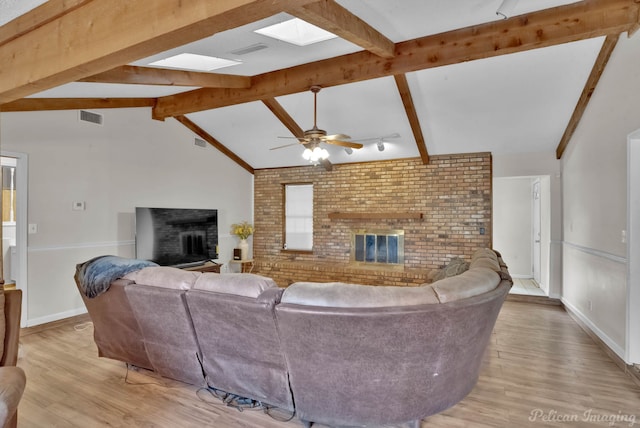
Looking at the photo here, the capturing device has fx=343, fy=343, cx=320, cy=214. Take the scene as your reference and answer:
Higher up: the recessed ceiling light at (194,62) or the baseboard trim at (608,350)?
the recessed ceiling light at (194,62)

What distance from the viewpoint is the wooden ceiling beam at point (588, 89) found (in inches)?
133

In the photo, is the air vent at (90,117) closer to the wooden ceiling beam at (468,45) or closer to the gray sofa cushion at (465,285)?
the wooden ceiling beam at (468,45)

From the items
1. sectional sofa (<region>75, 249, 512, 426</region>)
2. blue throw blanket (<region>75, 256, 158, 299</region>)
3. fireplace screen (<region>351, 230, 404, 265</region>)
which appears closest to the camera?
sectional sofa (<region>75, 249, 512, 426</region>)

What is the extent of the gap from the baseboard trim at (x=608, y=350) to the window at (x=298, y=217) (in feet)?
14.9

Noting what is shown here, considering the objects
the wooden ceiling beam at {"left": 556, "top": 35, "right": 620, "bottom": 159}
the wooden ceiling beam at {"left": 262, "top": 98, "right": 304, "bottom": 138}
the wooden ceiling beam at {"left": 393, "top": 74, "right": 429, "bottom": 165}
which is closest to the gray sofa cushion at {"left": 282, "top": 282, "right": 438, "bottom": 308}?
the wooden ceiling beam at {"left": 393, "top": 74, "right": 429, "bottom": 165}

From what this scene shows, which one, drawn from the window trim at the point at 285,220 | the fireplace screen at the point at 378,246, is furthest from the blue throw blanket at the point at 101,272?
the window trim at the point at 285,220

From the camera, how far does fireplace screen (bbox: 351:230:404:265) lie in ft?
20.7

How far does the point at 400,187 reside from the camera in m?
6.28


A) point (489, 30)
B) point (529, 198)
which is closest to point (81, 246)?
point (489, 30)

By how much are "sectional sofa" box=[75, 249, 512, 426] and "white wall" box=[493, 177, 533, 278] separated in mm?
5675

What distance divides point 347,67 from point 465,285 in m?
2.86

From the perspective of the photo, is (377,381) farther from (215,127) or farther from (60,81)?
(215,127)

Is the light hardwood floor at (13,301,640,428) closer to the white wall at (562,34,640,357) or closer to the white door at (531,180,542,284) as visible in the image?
the white wall at (562,34,640,357)

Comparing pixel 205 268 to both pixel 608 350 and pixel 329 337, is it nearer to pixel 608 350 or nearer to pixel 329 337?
pixel 329 337
